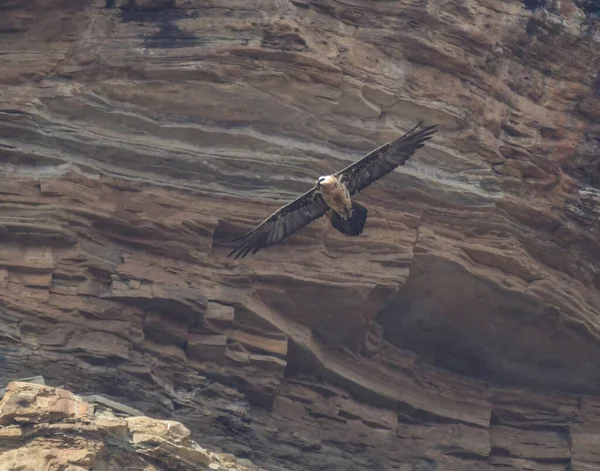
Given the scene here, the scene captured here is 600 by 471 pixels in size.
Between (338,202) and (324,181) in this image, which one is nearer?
(324,181)

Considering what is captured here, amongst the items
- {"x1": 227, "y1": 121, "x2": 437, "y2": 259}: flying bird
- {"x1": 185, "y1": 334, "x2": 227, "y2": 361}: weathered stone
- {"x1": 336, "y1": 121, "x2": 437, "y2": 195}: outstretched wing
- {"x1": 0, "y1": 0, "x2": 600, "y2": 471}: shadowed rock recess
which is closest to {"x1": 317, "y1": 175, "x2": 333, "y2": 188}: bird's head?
{"x1": 227, "y1": 121, "x2": 437, "y2": 259}: flying bird


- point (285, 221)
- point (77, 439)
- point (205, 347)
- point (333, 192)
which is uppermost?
point (333, 192)

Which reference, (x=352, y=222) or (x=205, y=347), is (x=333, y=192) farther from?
Result: (x=205, y=347)

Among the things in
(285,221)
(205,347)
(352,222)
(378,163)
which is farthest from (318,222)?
(205,347)

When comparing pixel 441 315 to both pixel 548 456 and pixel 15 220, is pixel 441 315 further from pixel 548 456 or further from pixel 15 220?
pixel 15 220

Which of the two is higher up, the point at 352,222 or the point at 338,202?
the point at 338,202

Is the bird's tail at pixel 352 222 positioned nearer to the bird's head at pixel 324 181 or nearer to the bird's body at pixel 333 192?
the bird's body at pixel 333 192

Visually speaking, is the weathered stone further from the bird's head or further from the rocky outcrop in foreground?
the rocky outcrop in foreground
